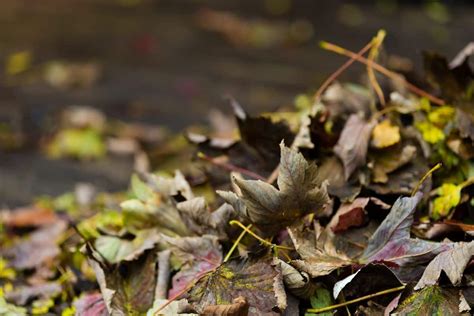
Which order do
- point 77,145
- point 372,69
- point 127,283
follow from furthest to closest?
point 77,145 → point 372,69 → point 127,283

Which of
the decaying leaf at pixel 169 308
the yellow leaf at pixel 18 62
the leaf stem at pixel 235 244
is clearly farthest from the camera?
the yellow leaf at pixel 18 62

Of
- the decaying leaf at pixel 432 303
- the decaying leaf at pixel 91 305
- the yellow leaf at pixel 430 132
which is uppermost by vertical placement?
the yellow leaf at pixel 430 132

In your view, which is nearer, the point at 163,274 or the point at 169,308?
the point at 169,308

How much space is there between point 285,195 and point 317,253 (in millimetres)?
155

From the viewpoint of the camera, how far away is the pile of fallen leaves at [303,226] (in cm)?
150

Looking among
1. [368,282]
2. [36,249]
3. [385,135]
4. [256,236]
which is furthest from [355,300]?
[36,249]

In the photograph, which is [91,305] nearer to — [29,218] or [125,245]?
[125,245]

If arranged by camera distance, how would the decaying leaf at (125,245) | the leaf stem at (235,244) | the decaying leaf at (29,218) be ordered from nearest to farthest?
the leaf stem at (235,244) → the decaying leaf at (125,245) → the decaying leaf at (29,218)

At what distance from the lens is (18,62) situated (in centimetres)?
506

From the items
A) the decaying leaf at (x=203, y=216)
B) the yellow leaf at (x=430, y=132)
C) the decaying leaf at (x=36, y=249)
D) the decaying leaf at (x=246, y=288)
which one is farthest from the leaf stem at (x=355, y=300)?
the decaying leaf at (x=36, y=249)

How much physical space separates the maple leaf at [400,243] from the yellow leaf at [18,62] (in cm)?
400

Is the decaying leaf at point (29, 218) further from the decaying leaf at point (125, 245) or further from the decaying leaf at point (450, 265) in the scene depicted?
the decaying leaf at point (450, 265)

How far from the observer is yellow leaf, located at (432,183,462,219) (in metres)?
1.70

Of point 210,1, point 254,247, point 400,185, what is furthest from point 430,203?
point 210,1
